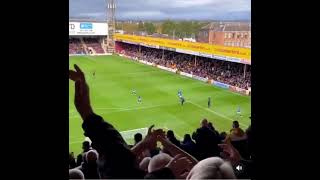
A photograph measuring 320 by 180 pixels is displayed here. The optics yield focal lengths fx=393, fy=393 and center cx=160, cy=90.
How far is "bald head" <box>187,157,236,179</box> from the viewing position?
139cm

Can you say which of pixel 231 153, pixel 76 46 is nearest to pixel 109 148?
pixel 231 153

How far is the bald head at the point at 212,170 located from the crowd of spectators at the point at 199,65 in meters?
11.3

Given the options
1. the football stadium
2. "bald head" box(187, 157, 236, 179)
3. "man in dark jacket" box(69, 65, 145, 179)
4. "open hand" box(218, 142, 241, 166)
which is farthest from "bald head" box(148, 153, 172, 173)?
the football stadium

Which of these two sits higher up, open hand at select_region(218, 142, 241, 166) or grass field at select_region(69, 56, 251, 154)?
open hand at select_region(218, 142, 241, 166)

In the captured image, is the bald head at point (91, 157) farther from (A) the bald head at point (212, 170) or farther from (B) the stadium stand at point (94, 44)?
(B) the stadium stand at point (94, 44)

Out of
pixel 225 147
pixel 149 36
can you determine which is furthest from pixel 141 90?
pixel 225 147

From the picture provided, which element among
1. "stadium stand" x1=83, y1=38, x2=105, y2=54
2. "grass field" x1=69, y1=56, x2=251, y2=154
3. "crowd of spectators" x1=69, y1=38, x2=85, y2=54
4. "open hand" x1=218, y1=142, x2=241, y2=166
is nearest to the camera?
"open hand" x1=218, y1=142, x2=241, y2=166

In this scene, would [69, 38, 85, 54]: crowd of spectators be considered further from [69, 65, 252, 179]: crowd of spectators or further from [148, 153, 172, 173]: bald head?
[148, 153, 172, 173]: bald head

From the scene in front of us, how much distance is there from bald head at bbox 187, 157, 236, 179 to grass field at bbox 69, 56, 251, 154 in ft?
20.3

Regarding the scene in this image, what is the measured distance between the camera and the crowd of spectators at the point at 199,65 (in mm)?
13680

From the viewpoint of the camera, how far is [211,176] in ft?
4.59

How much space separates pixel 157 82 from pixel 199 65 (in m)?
1.96

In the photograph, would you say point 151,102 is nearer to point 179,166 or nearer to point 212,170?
point 179,166
